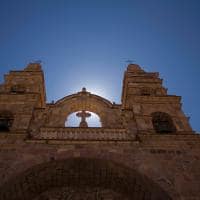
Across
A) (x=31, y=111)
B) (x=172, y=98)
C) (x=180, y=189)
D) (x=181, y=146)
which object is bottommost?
(x=180, y=189)

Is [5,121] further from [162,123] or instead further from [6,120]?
[162,123]

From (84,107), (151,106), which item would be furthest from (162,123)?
(84,107)

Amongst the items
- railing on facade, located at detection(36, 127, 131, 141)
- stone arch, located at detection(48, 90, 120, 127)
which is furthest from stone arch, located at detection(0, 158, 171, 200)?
stone arch, located at detection(48, 90, 120, 127)

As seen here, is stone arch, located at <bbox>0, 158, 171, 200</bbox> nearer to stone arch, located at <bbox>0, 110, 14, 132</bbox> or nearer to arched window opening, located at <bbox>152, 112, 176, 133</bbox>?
stone arch, located at <bbox>0, 110, 14, 132</bbox>

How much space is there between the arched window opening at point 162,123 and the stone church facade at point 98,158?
0.05 meters

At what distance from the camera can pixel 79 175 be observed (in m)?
10.9

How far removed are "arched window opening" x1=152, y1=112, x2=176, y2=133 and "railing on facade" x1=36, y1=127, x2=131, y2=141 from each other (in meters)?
2.15

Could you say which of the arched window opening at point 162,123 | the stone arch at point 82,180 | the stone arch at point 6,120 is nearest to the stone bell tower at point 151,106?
the arched window opening at point 162,123

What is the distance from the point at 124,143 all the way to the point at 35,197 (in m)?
4.17

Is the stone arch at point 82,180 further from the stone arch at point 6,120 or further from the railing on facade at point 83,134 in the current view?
→ the stone arch at point 6,120

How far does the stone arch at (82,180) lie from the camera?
9820 millimetres

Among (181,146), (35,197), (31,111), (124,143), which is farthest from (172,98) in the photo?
(35,197)

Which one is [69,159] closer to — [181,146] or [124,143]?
[124,143]

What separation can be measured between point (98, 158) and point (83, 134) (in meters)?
1.69
